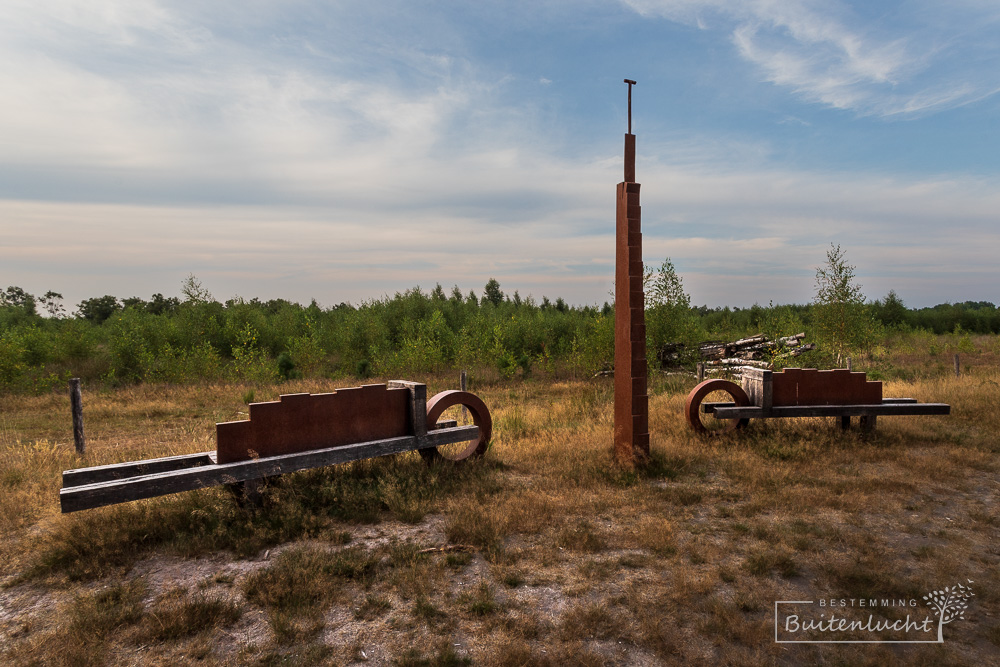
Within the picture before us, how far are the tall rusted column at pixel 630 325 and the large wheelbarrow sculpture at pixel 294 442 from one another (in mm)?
2114

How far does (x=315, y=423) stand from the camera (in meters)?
5.89

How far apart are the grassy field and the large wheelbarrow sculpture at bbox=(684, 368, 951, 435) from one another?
644 millimetres

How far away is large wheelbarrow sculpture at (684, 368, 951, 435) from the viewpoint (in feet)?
27.4

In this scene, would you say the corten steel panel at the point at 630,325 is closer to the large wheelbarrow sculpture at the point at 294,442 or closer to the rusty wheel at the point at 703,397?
the rusty wheel at the point at 703,397

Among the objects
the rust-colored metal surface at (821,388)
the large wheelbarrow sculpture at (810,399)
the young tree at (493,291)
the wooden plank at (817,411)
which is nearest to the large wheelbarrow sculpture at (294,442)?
the large wheelbarrow sculpture at (810,399)

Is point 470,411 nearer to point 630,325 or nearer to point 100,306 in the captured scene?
point 630,325

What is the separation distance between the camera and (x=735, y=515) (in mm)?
5535

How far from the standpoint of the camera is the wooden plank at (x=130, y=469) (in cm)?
500

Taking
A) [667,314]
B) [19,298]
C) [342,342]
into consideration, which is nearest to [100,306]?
[19,298]

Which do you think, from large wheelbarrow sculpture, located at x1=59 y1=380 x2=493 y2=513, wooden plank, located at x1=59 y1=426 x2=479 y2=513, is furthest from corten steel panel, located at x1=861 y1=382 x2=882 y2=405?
wooden plank, located at x1=59 y1=426 x2=479 y2=513

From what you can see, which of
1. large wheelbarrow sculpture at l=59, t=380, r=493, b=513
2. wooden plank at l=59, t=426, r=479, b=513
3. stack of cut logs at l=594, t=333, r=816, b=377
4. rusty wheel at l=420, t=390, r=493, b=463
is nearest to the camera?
wooden plank at l=59, t=426, r=479, b=513

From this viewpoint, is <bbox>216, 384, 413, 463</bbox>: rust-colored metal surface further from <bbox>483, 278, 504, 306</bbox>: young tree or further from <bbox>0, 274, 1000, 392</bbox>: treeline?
<bbox>483, 278, 504, 306</bbox>: young tree

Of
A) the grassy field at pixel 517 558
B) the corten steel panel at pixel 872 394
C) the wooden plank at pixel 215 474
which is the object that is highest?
the corten steel panel at pixel 872 394

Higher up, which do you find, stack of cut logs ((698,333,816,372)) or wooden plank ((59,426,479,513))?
stack of cut logs ((698,333,816,372))
